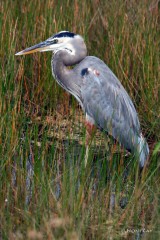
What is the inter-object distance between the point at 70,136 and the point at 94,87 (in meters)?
0.88

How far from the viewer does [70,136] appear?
4336 mm

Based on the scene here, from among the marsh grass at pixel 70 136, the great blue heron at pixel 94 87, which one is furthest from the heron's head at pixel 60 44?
the marsh grass at pixel 70 136

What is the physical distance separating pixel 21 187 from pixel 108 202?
1.65 feet

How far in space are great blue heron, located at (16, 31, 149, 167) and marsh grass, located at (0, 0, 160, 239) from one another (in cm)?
15

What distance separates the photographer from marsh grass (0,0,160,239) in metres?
3.41

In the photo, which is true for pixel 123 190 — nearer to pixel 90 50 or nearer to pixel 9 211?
pixel 9 211

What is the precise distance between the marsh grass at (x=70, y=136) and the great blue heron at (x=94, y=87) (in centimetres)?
15

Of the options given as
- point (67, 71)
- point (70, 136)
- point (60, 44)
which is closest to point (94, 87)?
point (67, 71)

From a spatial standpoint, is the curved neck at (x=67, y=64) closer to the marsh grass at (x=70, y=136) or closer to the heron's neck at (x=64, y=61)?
the heron's neck at (x=64, y=61)

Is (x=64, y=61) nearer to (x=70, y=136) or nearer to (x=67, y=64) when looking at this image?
(x=67, y=64)

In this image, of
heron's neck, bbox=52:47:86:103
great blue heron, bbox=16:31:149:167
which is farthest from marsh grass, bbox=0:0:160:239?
heron's neck, bbox=52:47:86:103

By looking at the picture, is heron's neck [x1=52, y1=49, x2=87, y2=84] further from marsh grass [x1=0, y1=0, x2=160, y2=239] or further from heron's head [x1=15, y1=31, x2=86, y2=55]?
marsh grass [x1=0, y1=0, x2=160, y2=239]

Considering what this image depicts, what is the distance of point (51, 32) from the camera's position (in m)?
5.79

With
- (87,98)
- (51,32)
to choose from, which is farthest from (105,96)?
(51,32)
